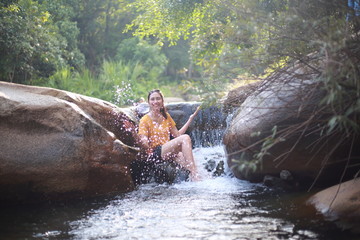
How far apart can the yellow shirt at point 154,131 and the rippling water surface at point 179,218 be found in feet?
3.85

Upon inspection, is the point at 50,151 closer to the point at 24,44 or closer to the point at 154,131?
the point at 154,131

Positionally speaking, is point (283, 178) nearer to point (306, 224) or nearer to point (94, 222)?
point (306, 224)

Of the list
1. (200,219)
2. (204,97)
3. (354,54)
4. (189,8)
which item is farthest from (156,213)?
(189,8)

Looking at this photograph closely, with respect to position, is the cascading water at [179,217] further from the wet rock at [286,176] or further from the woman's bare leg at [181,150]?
the woman's bare leg at [181,150]

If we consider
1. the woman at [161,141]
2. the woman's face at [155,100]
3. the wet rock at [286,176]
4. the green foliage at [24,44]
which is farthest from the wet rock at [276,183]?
the green foliage at [24,44]

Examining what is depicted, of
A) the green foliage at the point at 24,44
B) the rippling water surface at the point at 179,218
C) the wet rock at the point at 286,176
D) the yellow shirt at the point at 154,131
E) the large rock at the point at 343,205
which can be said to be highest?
the green foliage at the point at 24,44

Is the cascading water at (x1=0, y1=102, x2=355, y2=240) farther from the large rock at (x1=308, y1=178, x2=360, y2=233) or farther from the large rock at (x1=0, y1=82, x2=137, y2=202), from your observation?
the large rock at (x1=0, y1=82, x2=137, y2=202)

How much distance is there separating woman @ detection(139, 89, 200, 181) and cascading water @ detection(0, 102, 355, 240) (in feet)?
2.43

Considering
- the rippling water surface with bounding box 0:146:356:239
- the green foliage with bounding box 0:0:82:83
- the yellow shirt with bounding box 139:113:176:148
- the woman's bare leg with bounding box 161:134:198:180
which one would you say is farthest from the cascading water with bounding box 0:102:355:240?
the green foliage with bounding box 0:0:82:83

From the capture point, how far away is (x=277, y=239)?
3.33m

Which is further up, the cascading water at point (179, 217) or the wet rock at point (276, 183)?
the wet rock at point (276, 183)

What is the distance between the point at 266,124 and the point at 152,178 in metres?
2.11

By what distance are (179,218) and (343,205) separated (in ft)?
5.01

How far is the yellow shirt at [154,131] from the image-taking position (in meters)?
6.51
